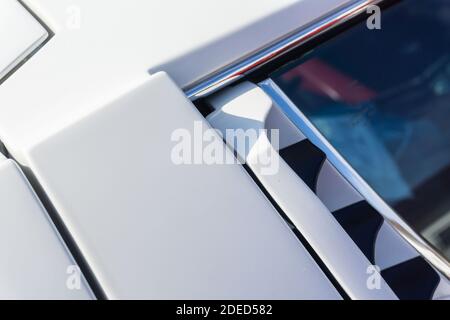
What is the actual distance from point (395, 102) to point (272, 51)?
0.81 feet

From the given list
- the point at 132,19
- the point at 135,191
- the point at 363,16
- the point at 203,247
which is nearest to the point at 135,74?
the point at 132,19

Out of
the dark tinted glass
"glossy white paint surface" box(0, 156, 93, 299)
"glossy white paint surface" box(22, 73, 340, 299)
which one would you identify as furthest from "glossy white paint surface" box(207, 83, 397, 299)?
"glossy white paint surface" box(0, 156, 93, 299)

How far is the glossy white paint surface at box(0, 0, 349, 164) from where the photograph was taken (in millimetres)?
975

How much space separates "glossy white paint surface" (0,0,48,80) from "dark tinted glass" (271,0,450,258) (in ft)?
1.38

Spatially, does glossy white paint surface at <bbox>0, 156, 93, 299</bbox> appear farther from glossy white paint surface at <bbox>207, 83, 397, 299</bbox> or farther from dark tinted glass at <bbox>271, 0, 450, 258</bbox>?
dark tinted glass at <bbox>271, 0, 450, 258</bbox>

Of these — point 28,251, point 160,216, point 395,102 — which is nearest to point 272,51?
point 395,102

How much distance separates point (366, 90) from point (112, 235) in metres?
0.56

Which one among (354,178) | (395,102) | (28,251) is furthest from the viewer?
(395,102)

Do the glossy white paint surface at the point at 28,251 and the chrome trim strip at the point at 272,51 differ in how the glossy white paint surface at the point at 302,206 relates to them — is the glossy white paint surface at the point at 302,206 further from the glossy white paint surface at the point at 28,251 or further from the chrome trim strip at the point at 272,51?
the glossy white paint surface at the point at 28,251

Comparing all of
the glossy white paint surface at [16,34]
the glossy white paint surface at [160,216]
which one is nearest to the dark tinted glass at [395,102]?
the glossy white paint surface at [160,216]

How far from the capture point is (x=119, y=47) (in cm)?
104

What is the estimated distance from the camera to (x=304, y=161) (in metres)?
0.99

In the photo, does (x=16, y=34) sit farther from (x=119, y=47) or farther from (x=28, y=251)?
(x=28, y=251)

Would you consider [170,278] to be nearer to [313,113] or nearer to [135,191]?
[135,191]
